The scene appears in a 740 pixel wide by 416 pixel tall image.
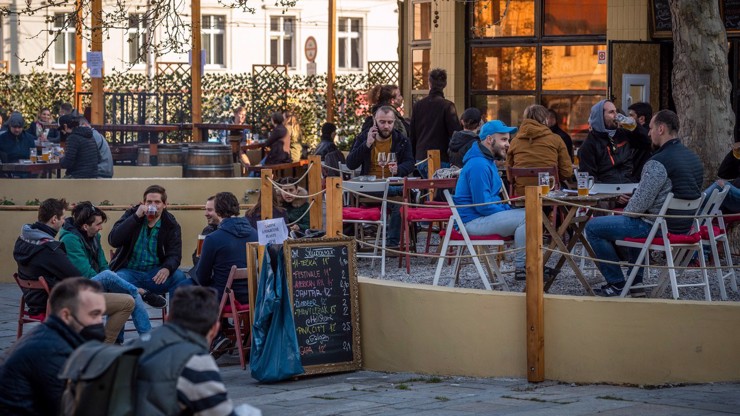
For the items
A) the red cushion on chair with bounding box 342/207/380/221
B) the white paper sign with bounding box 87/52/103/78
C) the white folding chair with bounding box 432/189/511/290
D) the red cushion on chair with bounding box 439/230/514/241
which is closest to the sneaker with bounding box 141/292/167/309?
the red cushion on chair with bounding box 342/207/380/221

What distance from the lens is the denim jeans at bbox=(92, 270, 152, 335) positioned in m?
10.1

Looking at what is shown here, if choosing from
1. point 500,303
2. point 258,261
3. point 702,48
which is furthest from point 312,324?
point 702,48

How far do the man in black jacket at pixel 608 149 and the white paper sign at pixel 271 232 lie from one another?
12.5 ft

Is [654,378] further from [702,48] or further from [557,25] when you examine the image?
[557,25]

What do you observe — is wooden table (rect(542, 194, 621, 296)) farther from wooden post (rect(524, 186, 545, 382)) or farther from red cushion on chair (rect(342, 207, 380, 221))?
red cushion on chair (rect(342, 207, 380, 221))

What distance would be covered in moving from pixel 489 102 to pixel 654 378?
12.6m

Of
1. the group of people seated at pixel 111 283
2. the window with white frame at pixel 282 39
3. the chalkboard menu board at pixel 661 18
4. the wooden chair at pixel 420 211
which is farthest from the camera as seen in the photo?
the window with white frame at pixel 282 39

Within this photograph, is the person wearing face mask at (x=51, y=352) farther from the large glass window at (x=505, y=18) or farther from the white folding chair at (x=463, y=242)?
the large glass window at (x=505, y=18)

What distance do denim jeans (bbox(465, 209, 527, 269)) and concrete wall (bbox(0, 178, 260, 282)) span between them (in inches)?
236

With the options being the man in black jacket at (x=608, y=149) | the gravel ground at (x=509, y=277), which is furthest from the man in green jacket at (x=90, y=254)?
the man in black jacket at (x=608, y=149)

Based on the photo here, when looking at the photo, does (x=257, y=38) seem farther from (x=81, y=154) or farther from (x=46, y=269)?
(x=46, y=269)

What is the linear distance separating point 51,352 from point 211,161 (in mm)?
13597

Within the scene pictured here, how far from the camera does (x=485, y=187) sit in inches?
405

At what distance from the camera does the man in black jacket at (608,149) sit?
12.4m
